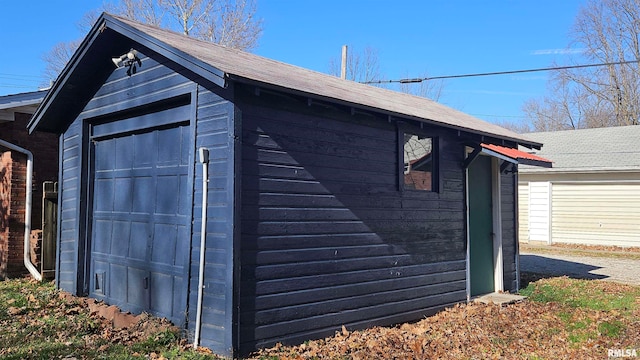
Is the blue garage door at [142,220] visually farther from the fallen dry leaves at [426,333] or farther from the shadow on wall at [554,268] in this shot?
the shadow on wall at [554,268]

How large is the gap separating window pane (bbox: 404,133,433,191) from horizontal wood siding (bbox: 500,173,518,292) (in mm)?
2525

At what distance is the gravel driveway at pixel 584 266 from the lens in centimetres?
1266

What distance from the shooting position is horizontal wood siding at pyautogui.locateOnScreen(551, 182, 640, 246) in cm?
1891

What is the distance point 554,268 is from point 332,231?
962 centimetres

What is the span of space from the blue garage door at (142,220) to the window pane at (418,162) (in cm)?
322

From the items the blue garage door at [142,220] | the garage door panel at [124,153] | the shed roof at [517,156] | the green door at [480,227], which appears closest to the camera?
the blue garage door at [142,220]

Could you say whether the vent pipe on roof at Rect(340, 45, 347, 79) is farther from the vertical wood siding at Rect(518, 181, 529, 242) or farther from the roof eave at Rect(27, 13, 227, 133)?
the roof eave at Rect(27, 13, 227, 133)

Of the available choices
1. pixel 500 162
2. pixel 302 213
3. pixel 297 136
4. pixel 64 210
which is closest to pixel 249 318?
pixel 302 213

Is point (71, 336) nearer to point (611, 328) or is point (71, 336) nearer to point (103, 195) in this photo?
point (103, 195)

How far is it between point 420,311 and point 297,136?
3408 millimetres

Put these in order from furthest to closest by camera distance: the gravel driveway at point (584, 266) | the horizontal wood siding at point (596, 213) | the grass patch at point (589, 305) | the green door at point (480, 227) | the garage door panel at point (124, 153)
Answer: the horizontal wood siding at point (596, 213) < the gravel driveway at point (584, 266) < the green door at point (480, 227) < the garage door panel at point (124, 153) < the grass patch at point (589, 305)

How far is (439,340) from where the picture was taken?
645cm

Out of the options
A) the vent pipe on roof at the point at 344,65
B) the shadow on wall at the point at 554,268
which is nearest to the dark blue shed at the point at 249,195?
the shadow on wall at the point at 554,268

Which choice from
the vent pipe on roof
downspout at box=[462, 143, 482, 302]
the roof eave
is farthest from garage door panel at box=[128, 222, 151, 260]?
the vent pipe on roof
